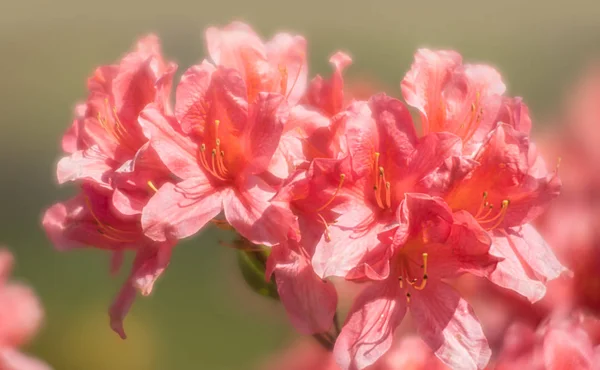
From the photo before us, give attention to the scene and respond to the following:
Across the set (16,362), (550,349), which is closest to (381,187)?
(550,349)

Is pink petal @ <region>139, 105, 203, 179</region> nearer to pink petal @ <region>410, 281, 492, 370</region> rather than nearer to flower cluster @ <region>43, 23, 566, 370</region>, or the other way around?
flower cluster @ <region>43, 23, 566, 370</region>

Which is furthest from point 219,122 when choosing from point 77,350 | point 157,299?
point 157,299

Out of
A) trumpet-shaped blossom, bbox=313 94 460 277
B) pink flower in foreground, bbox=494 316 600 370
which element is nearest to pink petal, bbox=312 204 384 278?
trumpet-shaped blossom, bbox=313 94 460 277

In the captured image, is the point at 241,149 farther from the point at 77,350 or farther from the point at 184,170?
the point at 77,350

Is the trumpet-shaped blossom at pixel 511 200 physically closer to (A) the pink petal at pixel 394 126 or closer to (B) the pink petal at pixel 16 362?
(A) the pink petal at pixel 394 126

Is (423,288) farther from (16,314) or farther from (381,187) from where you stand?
(16,314)

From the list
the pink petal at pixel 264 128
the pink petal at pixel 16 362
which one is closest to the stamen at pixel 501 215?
the pink petal at pixel 264 128
